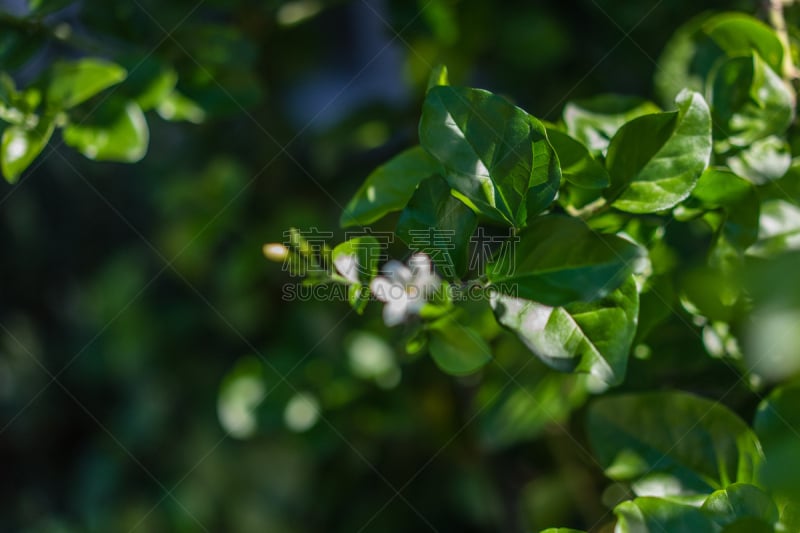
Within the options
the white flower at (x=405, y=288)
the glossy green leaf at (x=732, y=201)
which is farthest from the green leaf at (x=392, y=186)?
the glossy green leaf at (x=732, y=201)

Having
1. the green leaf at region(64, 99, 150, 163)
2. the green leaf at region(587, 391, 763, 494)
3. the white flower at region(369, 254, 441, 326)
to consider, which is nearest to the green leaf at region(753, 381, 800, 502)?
the green leaf at region(587, 391, 763, 494)

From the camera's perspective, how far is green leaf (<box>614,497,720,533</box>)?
41 centimetres

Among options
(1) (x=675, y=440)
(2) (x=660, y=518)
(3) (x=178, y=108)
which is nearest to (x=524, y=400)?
→ (1) (x=675, y=440)

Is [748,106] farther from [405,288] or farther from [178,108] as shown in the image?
[178,108]

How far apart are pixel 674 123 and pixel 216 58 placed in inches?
20.9

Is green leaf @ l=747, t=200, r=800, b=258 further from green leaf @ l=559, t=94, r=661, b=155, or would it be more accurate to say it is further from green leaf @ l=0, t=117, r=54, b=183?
green leaf @ l=0, t=117, r=54, b=183

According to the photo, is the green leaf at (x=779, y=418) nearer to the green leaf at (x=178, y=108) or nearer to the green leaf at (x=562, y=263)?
the green leaf at (x=562, y=263)

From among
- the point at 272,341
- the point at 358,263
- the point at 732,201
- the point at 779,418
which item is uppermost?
the point at 358,263

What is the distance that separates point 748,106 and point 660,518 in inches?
12.4

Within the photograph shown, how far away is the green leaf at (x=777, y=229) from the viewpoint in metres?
0.55

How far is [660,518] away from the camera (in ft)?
1.38

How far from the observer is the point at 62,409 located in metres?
1.47

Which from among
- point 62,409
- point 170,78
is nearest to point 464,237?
point 170,78

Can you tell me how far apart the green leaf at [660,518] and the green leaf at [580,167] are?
0.62 ft
